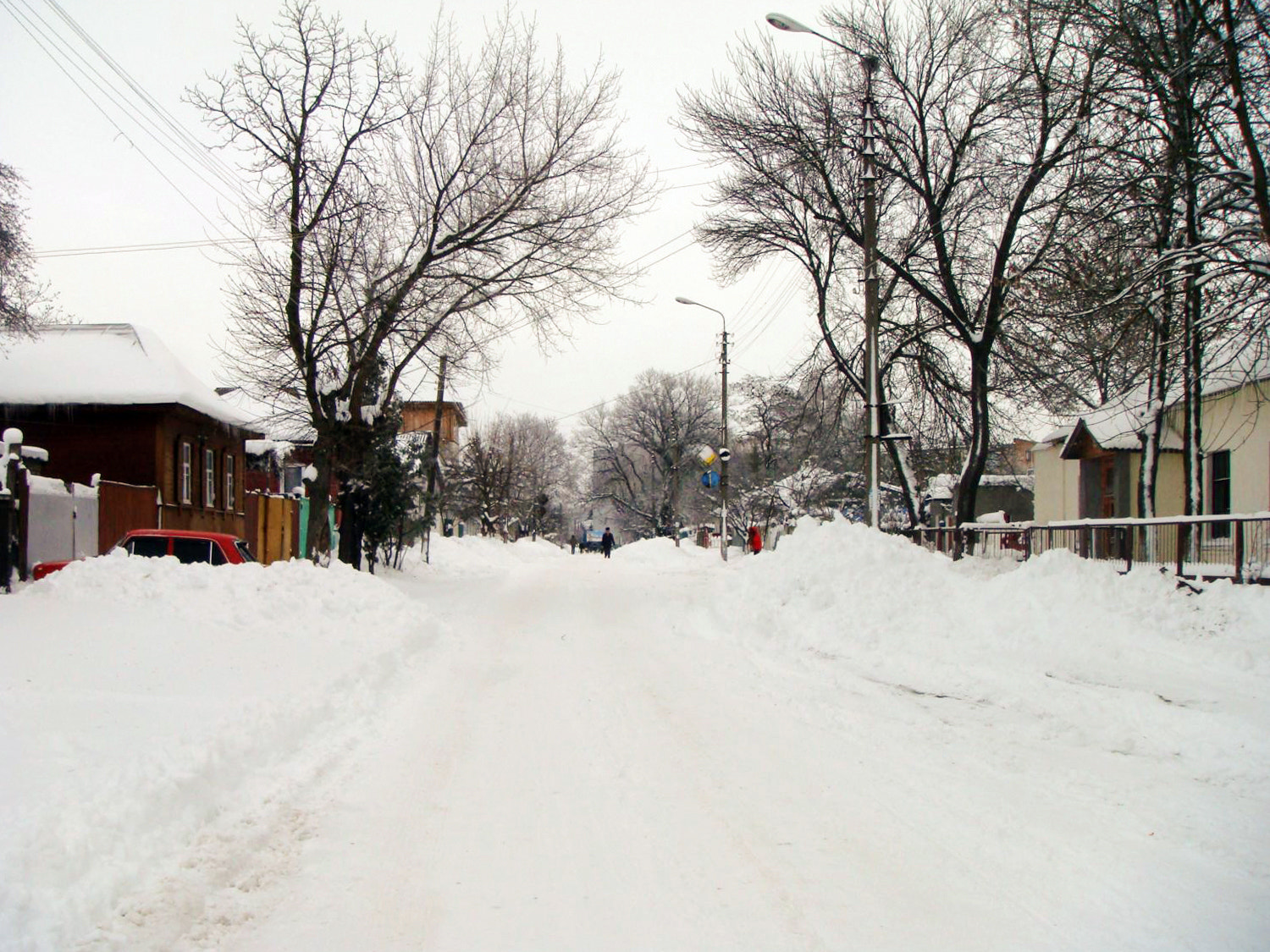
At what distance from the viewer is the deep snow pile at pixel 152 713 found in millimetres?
4438

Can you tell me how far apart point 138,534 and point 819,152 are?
16.6m

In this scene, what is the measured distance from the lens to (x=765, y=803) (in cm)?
611

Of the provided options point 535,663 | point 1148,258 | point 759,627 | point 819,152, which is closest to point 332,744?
point 535,663

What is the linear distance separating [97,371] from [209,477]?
5031 millimetres

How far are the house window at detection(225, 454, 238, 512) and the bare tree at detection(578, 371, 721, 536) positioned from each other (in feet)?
141

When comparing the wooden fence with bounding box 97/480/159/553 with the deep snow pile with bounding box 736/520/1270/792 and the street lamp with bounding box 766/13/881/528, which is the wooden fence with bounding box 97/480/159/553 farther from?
the street lamp with bounding box 766/13/881/528

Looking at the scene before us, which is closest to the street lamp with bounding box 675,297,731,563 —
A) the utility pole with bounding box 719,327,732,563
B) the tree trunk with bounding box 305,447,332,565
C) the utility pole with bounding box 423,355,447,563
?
the utility pole with bounding box 719,327,732,563

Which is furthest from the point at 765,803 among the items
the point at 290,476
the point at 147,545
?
the point at 290,476

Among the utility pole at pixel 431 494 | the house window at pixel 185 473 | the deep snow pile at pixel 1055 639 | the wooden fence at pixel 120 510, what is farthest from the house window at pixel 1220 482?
the house window at pixel 185 473

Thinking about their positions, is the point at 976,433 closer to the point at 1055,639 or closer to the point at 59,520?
the point at 1055,639

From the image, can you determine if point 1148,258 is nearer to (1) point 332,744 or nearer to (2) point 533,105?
(1) point 332,744

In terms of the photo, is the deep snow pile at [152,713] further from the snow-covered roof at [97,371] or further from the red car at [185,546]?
the snow-covered roof at [97,371]

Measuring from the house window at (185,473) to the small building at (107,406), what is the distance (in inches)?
2.0

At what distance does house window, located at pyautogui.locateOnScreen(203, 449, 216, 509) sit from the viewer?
94.2ft
